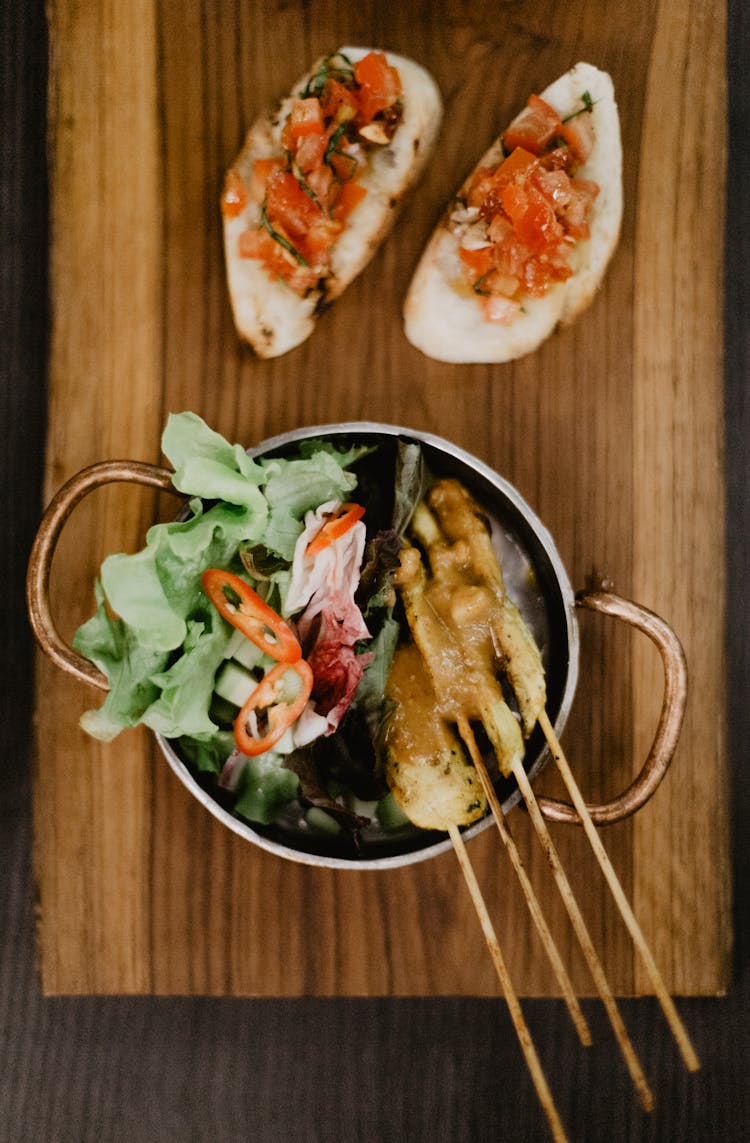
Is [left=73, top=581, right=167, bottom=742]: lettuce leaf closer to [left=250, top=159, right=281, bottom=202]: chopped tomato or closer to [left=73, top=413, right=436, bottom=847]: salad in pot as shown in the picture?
[left=73, top=413, right=436, bottom=847]: salad in pot

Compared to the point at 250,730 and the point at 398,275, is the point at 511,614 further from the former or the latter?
the point at 398,275

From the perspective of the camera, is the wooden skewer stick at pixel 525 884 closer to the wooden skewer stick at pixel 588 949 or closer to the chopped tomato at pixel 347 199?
the wooden skewer stick at pixel 588 949

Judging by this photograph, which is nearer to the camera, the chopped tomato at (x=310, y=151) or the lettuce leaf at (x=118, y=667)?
the lettuce leaf at (x=118, y=667)

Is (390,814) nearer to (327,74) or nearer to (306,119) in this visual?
(306,119)

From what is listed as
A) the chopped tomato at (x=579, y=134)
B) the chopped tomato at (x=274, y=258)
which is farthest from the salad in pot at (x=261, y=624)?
the chopped tomato at (x=579, y=134)

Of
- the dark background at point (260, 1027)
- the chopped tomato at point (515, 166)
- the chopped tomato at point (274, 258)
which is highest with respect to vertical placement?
the chopped tomato at point (515, 166)

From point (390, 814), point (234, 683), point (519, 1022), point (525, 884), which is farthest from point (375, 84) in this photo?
point (519, 1022)

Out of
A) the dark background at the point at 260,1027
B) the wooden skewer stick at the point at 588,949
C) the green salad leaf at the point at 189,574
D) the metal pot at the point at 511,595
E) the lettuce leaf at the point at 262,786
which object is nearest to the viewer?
the wooden skewer stick at the point at 588,949
